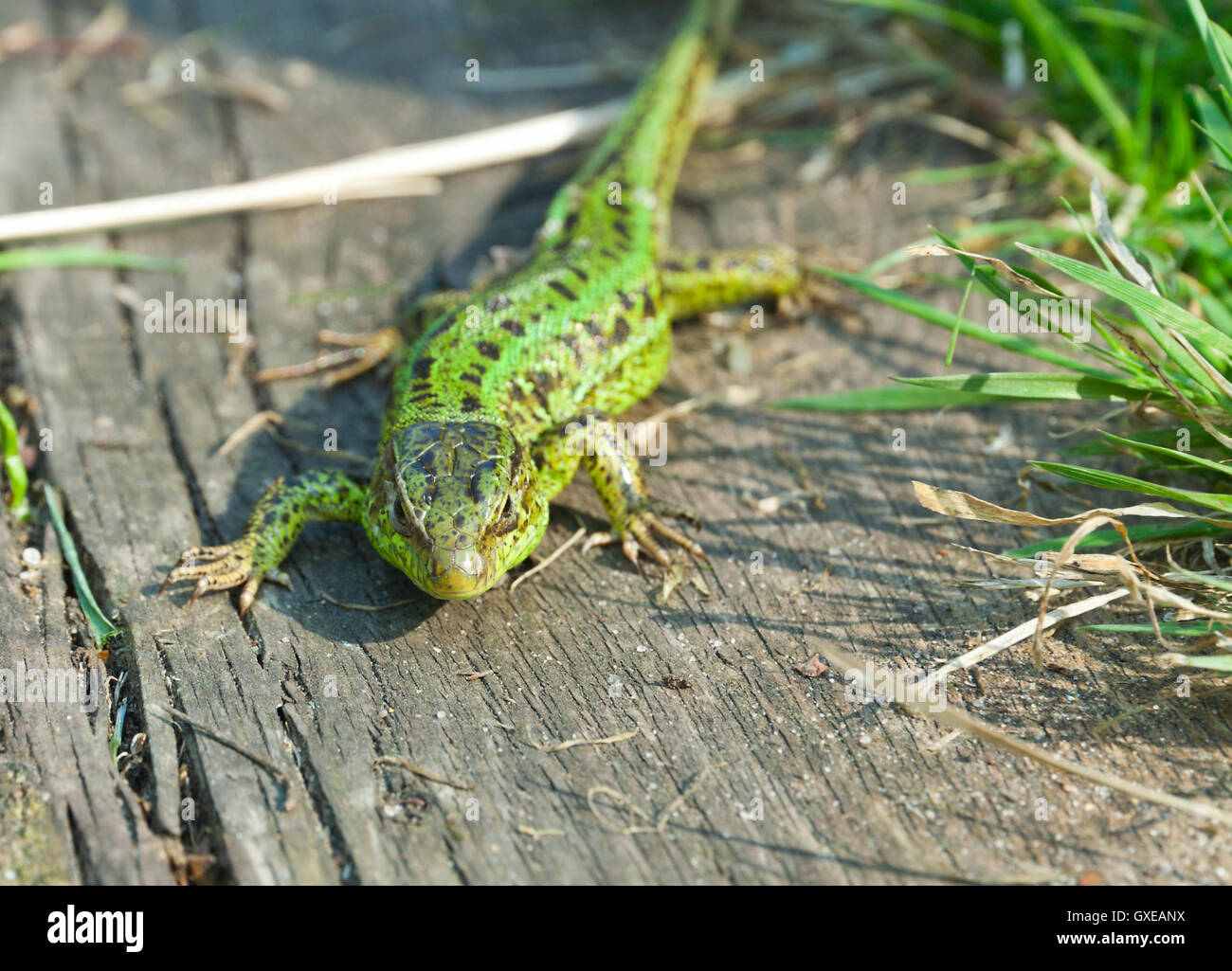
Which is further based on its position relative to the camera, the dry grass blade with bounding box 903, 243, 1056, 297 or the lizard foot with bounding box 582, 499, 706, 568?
the lizard foot with bounding box 582, 499, 706, 568

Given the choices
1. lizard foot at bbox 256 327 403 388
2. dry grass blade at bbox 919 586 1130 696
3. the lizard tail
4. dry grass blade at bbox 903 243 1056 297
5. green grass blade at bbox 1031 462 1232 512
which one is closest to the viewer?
dry grass blade at bbox 919 586 1130 696

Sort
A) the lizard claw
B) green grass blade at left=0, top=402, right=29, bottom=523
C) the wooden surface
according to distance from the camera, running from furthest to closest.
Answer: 1. green grass blade at left=0, top=402, right=29, bottom=523
2. the lizard claw
3. the wooden surface

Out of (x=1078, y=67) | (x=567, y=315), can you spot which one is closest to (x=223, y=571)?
(x=567, y=315)

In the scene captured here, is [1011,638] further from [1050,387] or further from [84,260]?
[84,260]

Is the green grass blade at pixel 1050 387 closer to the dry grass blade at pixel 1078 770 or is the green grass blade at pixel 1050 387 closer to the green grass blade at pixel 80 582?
the dry grass blade at pixel 1078 770

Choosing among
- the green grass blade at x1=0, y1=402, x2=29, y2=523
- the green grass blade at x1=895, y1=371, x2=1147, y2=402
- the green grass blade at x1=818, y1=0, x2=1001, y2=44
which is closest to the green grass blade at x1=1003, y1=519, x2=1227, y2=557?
the green grass blade at x1=895, y1=371, x2=1147, y2=402

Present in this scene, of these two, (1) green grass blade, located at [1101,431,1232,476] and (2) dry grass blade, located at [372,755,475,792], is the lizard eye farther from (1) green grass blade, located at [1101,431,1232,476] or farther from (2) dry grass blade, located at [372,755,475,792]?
(1) green grass blade, located at [1101,431,1232,476]

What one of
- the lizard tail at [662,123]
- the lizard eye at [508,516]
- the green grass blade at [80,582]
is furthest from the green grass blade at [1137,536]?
the green grass blade at [80,582]

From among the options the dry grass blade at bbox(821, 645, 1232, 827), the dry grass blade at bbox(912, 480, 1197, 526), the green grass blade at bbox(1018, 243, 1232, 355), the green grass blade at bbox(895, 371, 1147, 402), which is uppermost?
the green grass blade at bbox(1018, 243, 1232, 355)
